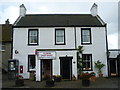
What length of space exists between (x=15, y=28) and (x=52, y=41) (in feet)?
14.5

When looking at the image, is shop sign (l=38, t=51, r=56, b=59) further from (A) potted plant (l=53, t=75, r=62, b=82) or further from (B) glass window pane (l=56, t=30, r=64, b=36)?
(B) glass window pane (l=56, t=30, r=64, b=36)

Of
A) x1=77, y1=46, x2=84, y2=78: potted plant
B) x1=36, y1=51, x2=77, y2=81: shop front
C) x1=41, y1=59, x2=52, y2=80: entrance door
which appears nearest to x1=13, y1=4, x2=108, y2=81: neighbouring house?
x1=77, y1=46, x2=84, y2=78: potted plant

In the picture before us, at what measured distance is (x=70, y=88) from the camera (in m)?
13.8

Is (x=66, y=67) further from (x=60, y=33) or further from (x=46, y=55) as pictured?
(x=60, y=33)

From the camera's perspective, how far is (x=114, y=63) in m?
22.5

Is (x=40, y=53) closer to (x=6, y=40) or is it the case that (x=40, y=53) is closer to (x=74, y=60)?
(x=74, y=60)

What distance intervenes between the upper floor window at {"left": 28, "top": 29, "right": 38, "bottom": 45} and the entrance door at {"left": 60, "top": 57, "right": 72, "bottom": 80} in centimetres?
417

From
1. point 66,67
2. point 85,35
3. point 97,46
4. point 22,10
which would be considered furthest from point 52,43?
point 22,10

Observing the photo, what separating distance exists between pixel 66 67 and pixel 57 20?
6.87m

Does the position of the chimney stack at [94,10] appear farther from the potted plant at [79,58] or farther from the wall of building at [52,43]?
the potted plant at [79,58]

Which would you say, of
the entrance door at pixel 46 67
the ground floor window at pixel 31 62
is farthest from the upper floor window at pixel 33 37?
the entrance door at pixel 46 67

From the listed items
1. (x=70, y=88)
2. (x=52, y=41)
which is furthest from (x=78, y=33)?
(x=70, y=88)

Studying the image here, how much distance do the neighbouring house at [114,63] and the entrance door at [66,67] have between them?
5.37 meters

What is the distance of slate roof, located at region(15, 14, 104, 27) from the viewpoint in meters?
22.2
